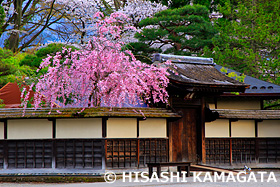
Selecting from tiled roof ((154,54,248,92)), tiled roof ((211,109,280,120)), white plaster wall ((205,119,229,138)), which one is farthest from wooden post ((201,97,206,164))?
tiled roof ((154,54,248,92))

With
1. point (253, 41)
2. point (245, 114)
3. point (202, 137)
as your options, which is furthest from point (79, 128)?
point (253, 41)

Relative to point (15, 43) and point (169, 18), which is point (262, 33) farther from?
point (15, 43)

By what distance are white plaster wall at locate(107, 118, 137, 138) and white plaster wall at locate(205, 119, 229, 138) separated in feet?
13.2

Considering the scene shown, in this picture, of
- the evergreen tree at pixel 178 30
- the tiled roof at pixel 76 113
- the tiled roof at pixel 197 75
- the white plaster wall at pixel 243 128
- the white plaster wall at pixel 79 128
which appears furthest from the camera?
the evergreen tree at pixel 178 30

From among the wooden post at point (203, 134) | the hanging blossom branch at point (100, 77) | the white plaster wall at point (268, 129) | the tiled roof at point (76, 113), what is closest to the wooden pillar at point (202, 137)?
the wooden post at point (203, 134)

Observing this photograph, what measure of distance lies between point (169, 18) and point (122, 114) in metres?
16.0

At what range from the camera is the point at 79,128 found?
54.5ft

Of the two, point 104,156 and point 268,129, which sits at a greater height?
point 268,129

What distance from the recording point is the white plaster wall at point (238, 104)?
22.5 meters

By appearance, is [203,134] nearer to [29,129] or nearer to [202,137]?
[202,137]

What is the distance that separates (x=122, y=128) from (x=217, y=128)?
16.9 feet

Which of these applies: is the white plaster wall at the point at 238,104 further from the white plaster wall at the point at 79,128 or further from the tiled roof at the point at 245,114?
the white plaster wall at the point at 79,128

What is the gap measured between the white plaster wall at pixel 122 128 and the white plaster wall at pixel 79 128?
39 cm

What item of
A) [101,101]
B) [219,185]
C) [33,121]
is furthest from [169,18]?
[219,185]
